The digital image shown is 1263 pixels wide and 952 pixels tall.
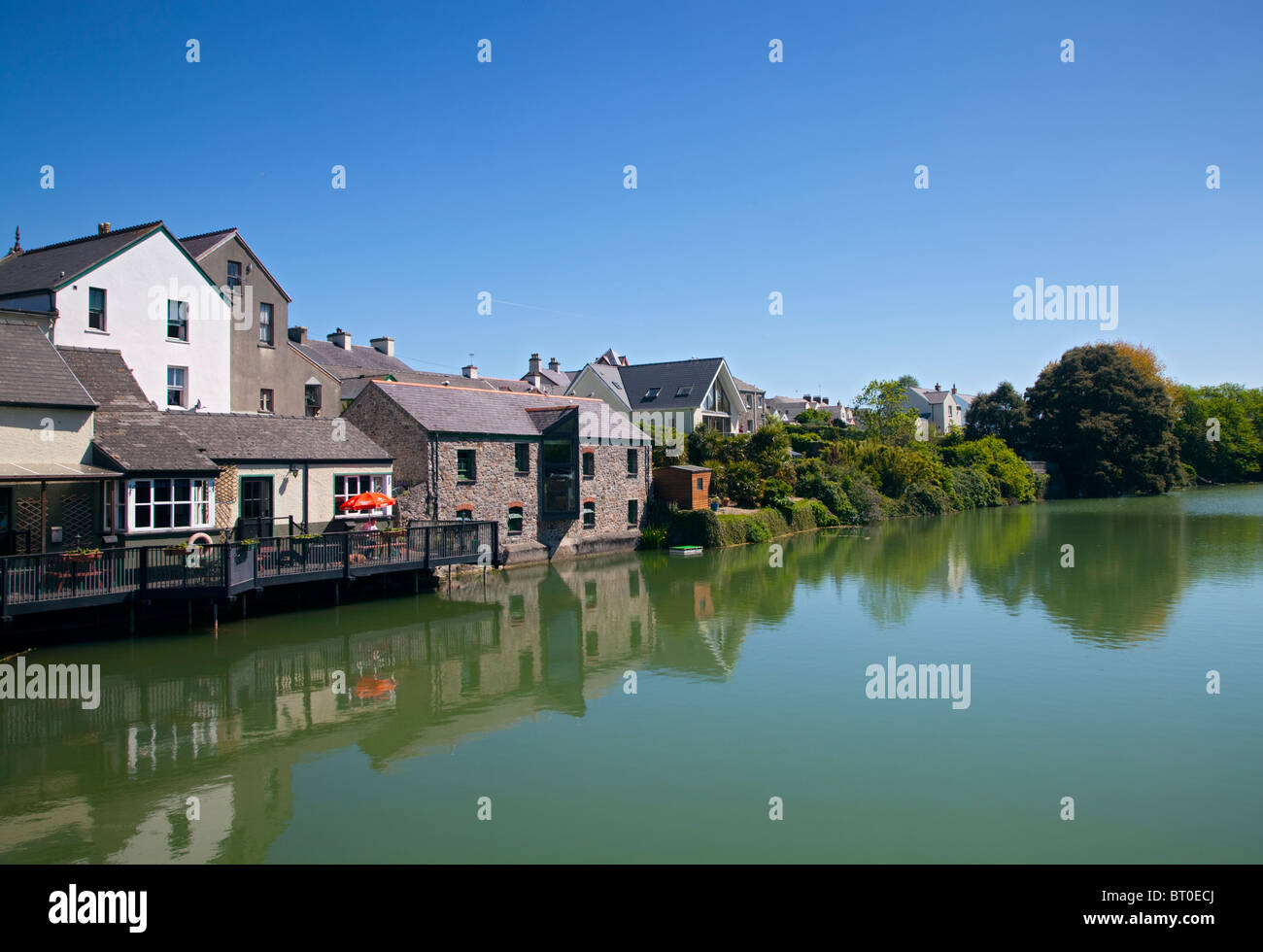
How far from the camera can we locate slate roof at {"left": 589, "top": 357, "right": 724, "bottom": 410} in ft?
178

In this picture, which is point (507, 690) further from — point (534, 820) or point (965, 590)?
point (965, 590)

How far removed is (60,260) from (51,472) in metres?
10.9

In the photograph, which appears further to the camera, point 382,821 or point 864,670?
point 864,670

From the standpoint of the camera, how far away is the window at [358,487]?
2505 centimetres

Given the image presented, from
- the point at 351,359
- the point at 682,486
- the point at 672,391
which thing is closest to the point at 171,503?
the point at 682,486

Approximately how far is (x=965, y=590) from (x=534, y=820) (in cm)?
1927

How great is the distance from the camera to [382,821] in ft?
32.9

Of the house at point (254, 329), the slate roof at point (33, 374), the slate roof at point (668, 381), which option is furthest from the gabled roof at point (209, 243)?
the slate roof at point (668, 381)

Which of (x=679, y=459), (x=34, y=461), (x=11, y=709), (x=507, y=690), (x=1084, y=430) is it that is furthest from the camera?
(x=1084, y=430)

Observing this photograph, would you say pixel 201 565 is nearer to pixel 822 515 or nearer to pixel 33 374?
pixel 33 374

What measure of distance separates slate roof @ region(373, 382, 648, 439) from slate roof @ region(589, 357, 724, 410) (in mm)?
19092
